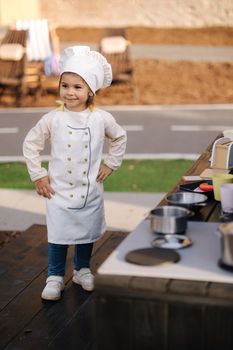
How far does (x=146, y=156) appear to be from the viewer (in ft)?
35.3

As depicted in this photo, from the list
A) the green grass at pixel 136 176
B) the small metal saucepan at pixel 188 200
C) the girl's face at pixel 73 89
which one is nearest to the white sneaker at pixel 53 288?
the girl's face at pixel 73 89

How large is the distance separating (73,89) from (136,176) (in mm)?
4546

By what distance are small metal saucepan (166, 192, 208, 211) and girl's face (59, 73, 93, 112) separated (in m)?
1.07

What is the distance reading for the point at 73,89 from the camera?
5.07m

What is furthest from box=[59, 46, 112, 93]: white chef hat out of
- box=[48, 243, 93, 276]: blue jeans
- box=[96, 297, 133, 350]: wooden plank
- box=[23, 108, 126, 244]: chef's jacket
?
box=[96, 297, 133, 350]: wooden plank

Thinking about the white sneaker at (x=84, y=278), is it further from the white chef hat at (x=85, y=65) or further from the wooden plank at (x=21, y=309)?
the white chef hat at (x=85, y=65)

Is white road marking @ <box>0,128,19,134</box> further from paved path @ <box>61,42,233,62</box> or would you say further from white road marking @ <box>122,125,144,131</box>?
paved path @ <box>61,42,233,62</box>

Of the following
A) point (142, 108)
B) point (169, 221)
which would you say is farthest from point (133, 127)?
point (169, 221)

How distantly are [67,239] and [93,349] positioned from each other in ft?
2.96

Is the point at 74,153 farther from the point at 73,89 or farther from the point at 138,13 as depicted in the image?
the point at 138,13

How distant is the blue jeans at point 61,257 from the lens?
211 inches

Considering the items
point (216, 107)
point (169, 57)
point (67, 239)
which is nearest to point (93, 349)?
point (67, 239)

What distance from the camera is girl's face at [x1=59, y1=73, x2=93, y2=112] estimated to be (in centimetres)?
507

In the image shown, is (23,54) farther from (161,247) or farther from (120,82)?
(161,247)
